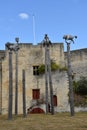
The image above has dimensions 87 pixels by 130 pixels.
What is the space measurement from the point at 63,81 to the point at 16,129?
33347mm

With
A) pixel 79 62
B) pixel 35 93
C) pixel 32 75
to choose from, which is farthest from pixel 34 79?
pixel 79 62

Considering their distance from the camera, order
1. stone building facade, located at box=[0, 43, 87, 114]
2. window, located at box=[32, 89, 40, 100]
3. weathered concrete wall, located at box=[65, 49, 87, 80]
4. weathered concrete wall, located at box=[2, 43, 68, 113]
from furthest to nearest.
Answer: weathered concrete wall, located at box=[65, 49, 87, 80] < window, located at box=[32, 89, 40, 100] < weathered concrete wall, located at box=[2, 43, 68, 113] < stone building facade, located at box=[0, 43, 87, 114]

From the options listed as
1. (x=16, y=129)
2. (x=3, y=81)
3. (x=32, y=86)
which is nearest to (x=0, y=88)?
(x=3, y=81)

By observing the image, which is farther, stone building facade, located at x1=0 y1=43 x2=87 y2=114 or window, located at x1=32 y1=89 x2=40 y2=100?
window, located at x1=32 y1=89 x2=40 y2=100

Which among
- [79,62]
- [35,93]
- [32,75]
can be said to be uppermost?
[79,62]

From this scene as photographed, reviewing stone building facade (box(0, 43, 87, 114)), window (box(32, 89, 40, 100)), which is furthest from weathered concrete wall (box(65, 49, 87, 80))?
window (box(32, 89, 40, 100))

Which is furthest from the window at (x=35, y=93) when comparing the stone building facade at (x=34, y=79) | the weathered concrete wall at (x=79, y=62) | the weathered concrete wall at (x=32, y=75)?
the weathered concrete wall at (x=79, y=62)

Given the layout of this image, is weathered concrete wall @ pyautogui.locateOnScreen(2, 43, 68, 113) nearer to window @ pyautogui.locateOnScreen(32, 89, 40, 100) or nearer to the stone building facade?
the stone building facade

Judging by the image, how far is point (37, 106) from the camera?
5409cm

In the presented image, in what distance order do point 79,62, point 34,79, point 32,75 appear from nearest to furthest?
point 34,79 → point 32,75 → point 79,62

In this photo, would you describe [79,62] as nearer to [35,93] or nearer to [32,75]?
[32,75]

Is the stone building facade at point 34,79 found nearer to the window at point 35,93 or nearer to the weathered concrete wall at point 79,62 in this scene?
the window at point 35,93

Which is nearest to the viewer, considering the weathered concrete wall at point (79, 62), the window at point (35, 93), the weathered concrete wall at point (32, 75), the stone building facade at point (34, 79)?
the stone building facade at point (34, 79)

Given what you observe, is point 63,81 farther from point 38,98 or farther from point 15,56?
point 15,56
